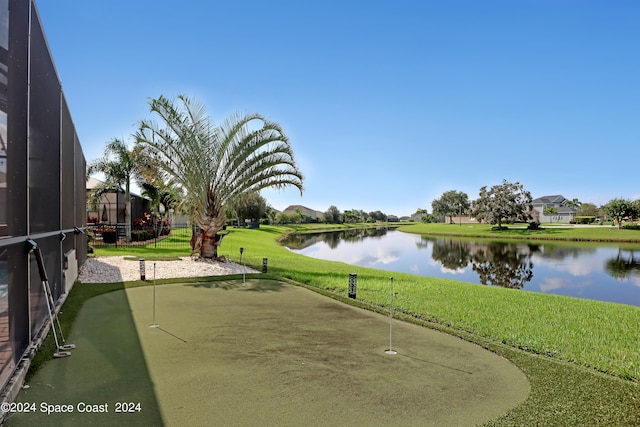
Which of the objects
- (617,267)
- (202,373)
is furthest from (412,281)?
(617,267)

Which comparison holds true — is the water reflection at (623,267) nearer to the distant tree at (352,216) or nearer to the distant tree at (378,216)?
the distant tree at (352,216)

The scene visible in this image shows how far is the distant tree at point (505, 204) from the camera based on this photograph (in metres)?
66.0

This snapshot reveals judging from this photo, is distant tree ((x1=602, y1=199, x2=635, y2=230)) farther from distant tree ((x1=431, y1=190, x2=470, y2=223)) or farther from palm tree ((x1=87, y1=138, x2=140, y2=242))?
palm tree ((x1=87, y1=138, x2=140, y2=242))

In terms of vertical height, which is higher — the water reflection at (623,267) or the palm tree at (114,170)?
the palm tree at (114,170)

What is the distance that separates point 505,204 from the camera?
2621 inches

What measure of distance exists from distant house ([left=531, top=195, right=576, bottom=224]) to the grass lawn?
106 meters

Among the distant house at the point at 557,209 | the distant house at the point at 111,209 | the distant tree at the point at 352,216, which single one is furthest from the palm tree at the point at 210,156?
the distant tree at the point at 352,216

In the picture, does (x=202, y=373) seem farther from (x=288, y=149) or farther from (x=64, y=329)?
(x=288, y=149)

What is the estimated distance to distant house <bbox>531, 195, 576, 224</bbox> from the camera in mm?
108312

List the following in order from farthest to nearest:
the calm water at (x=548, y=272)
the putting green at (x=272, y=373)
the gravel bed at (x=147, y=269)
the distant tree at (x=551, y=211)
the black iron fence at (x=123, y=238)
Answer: the distant tree at (x=551, y=211) → the black iron fence at (x=123, y=238) → the calm water at (x=548, y=272) → the gravel bed at (x=147, y=269) → the putting green at (x=272, y=373)

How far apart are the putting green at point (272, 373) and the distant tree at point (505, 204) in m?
64.6

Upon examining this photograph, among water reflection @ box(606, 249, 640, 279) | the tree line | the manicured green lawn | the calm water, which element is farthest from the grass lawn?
the tree line

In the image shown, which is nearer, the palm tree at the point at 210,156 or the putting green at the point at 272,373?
the putting green at the point at 272,373

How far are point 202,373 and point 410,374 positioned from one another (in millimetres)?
2532
